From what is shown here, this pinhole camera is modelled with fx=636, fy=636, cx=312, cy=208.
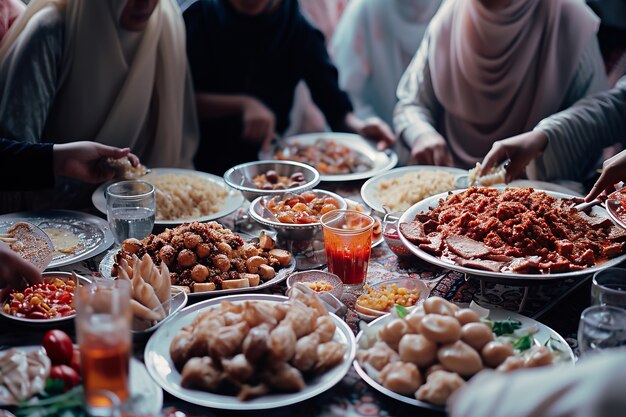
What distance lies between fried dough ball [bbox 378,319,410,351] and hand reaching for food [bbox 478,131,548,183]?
3.60 feet

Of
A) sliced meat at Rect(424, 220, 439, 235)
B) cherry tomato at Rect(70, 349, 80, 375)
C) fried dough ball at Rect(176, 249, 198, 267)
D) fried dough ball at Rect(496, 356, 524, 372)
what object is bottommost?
cherry tomato at Rect(70, 349, 80, 375)

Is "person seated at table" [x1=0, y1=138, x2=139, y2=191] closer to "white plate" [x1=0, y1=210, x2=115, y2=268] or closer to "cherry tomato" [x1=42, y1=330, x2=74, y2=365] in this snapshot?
"white plate" [x1=0, y1=210, x2=115, y2=268]

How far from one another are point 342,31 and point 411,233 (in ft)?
10.4

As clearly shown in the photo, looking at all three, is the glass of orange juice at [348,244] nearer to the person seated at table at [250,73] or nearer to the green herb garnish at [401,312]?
the green herb garnish at [401,312]

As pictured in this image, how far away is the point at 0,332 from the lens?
62.2 inches

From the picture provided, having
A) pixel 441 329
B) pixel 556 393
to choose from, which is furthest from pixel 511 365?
pixel 556 393

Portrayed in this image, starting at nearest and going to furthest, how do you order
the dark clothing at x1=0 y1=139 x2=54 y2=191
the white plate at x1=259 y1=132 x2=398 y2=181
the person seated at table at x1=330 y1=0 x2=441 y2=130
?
the dark clothing at x1=0 y1=139 x2=54 y2=191
the white plate at x1=259 y1=132 x2=398 y2=181
the person seated at table at x1=330 y1=0 x2=441 y2=130

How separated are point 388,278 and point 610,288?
0.66 metres

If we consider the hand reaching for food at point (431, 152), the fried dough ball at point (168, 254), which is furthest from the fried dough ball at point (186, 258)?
the hand reaching for food at point (431, 152)

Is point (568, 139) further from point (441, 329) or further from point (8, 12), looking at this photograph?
point (8, 12)

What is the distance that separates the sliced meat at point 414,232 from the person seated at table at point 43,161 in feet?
3.43

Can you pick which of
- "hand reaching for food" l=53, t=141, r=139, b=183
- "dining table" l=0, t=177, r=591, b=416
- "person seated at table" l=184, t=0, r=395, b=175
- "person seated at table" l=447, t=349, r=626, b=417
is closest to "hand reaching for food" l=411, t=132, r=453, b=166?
"person seated at table" l=184, t=0, r=395, b=175

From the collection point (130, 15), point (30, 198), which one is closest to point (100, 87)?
point (130, 15)

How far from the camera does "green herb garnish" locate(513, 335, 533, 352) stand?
1.44 metres
